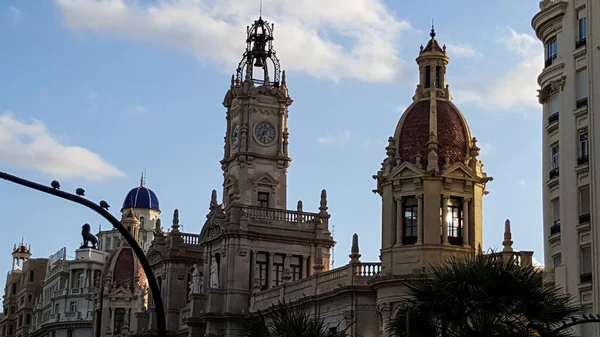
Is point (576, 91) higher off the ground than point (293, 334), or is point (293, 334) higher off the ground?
point (576, 91)

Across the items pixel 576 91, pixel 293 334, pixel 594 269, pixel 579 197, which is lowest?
pixel 293 334

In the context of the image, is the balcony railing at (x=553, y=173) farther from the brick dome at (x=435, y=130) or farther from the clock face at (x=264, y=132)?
the clock face at (x=264, y=132)

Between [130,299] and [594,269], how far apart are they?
71.2 metres

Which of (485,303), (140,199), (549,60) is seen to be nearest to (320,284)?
(549,60)

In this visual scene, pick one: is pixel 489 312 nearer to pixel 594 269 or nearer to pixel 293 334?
pixel 293 334

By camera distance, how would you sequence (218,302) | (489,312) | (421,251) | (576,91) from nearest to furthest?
1. (489,312)
2. (576,91)
3. (421,251)
4. (218,302)

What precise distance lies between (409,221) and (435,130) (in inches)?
182

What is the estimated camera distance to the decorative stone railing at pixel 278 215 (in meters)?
75.0

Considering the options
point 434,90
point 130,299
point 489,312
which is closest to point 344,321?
point 434,90

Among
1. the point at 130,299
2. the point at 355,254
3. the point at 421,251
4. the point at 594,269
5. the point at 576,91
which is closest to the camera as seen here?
the point at 594,269

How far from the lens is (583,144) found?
45.0m

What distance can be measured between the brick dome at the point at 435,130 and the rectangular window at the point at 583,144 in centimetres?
1270

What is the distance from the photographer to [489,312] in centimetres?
3359

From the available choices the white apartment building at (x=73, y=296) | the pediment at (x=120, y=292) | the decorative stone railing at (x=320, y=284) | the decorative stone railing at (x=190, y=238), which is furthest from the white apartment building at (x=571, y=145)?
the white apartment building at (x=73, y=296)
